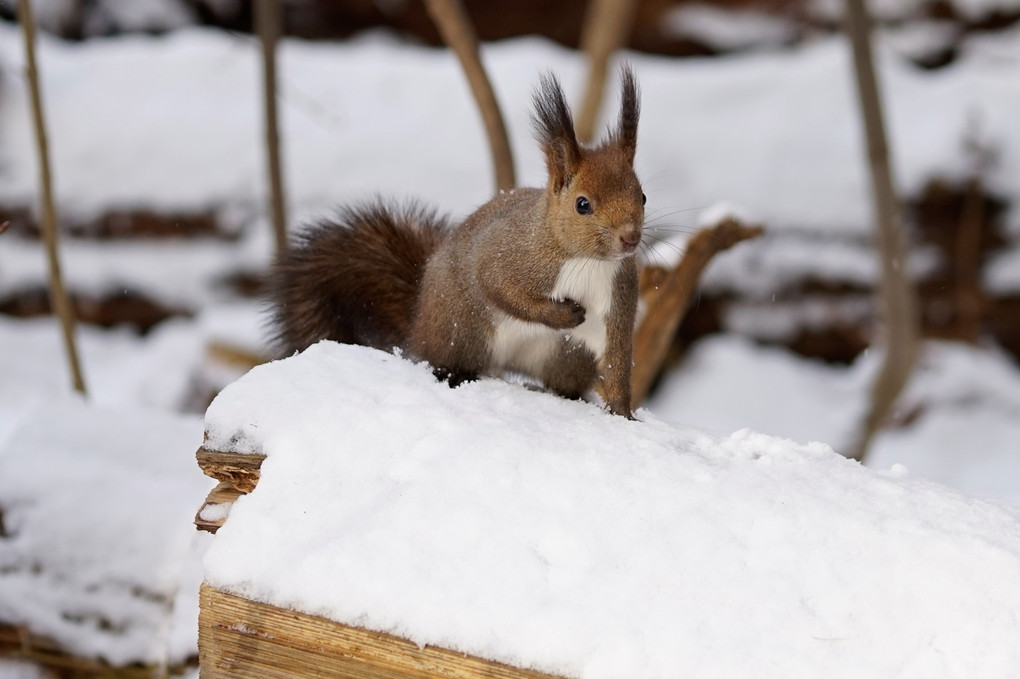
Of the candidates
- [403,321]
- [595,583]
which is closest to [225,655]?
[595,583]

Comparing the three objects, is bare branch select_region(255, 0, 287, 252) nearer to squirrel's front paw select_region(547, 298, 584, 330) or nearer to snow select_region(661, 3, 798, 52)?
squirrel's front paw select_region(547, 298, 584, 330)

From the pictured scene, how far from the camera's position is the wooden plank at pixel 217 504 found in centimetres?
163

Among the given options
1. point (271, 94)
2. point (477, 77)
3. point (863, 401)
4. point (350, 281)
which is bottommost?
point (863, 401)

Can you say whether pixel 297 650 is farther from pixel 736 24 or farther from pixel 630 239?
pixel 736 24

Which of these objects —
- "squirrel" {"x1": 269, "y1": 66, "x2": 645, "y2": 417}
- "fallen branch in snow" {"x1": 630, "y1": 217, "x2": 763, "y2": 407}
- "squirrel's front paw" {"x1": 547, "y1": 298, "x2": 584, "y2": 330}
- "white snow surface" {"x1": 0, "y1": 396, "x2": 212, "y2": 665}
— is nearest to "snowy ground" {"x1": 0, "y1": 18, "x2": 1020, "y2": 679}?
"fallen branch in snow" {"x1": 630, "y1": 217, "x2": 763, "y2": 407}

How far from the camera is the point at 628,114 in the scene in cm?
188

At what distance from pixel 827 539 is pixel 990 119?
3.89 m

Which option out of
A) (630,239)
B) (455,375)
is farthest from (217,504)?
(630,239)

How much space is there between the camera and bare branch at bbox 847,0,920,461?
333 cm

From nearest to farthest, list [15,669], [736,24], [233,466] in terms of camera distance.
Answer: [233,466] → [15,669] → [736,24]

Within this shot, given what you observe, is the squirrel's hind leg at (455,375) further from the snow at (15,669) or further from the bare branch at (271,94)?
the bare branch at (271,94)

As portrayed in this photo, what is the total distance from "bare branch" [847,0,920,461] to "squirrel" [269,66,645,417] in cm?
157

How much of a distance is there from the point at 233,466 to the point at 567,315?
2.07 feet

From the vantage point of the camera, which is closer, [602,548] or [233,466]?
[602,548]
